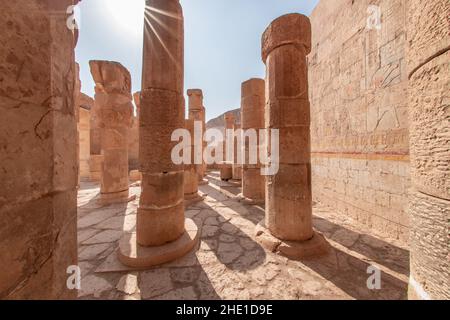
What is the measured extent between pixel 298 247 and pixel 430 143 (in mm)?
2342

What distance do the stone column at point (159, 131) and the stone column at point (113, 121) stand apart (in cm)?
323

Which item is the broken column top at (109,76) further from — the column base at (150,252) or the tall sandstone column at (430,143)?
the tall sandstone column at (430,143)

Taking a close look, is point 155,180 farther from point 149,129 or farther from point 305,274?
point 305,274

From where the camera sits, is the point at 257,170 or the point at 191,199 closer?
the point at 191,199

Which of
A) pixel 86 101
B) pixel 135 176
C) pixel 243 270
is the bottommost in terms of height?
pixel 243 270

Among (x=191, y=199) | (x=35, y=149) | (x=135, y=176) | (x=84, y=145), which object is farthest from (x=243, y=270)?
(x=84, y=145)

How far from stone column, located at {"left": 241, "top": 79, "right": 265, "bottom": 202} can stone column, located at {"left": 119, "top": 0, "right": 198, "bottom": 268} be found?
3298mm

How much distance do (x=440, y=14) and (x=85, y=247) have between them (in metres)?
5.38

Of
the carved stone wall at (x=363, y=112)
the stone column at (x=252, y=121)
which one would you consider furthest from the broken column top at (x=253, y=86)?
the carved stone wall at (x=363, y=112)

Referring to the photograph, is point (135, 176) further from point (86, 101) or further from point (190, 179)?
point (86, 101)

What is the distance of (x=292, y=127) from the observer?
3146 mm

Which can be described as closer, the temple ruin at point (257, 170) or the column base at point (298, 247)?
the temple ruin at point (257, 170)

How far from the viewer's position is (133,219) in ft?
14.6

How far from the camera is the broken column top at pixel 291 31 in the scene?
310 centimetres
